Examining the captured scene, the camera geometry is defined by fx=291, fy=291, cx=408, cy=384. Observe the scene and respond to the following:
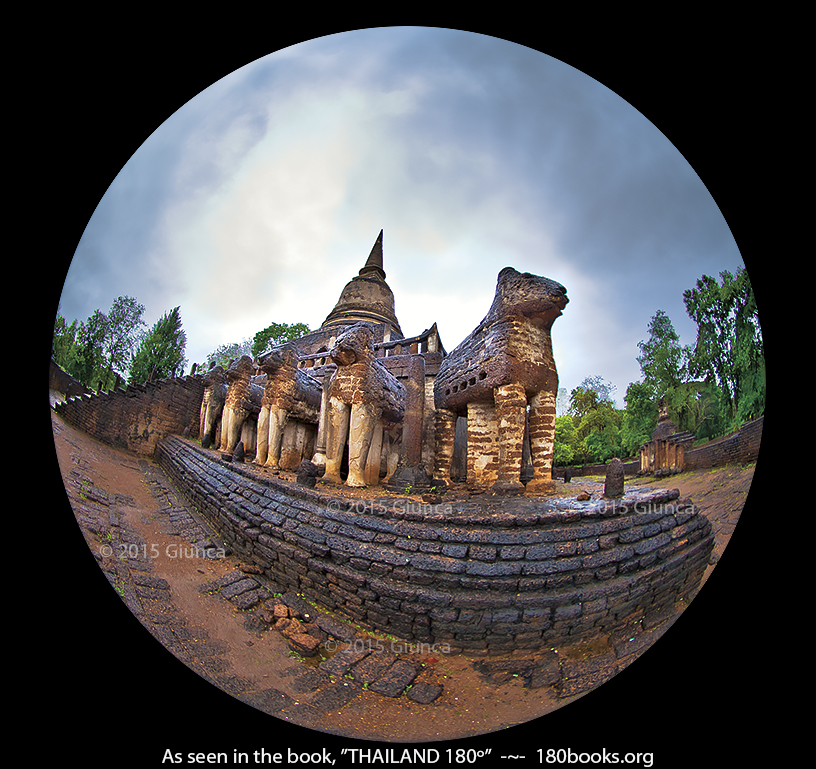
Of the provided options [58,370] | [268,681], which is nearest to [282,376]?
[58,370]

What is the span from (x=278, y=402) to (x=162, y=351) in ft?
13.7

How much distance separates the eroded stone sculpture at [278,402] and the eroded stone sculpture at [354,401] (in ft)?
6.35

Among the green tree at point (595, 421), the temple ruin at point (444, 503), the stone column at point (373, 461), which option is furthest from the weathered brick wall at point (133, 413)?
the green tree at point (595, 421)

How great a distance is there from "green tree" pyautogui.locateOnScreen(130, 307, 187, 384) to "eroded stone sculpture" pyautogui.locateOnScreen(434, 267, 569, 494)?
343cm

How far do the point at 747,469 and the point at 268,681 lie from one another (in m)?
3.09

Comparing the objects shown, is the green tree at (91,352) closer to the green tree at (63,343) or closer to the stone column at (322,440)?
the green tree at (63,343)

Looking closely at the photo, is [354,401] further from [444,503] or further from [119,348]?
[119,348]

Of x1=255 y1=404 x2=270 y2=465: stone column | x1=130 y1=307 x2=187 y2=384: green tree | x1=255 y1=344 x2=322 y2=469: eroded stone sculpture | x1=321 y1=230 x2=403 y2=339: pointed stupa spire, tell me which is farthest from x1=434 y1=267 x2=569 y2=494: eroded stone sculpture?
x1=321 y1=230 x2=403 y2=339: pointed stupa spire

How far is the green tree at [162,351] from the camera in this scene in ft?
7.37

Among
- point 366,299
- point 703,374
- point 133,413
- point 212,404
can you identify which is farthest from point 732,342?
point 366,299

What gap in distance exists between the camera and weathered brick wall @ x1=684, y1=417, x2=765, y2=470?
179 centimetres

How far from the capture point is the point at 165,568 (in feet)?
7.55

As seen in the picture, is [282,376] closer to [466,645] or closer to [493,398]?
[493,398]

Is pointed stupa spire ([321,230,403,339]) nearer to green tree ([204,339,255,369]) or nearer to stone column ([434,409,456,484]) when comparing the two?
stone column ([434,409,456,484])
